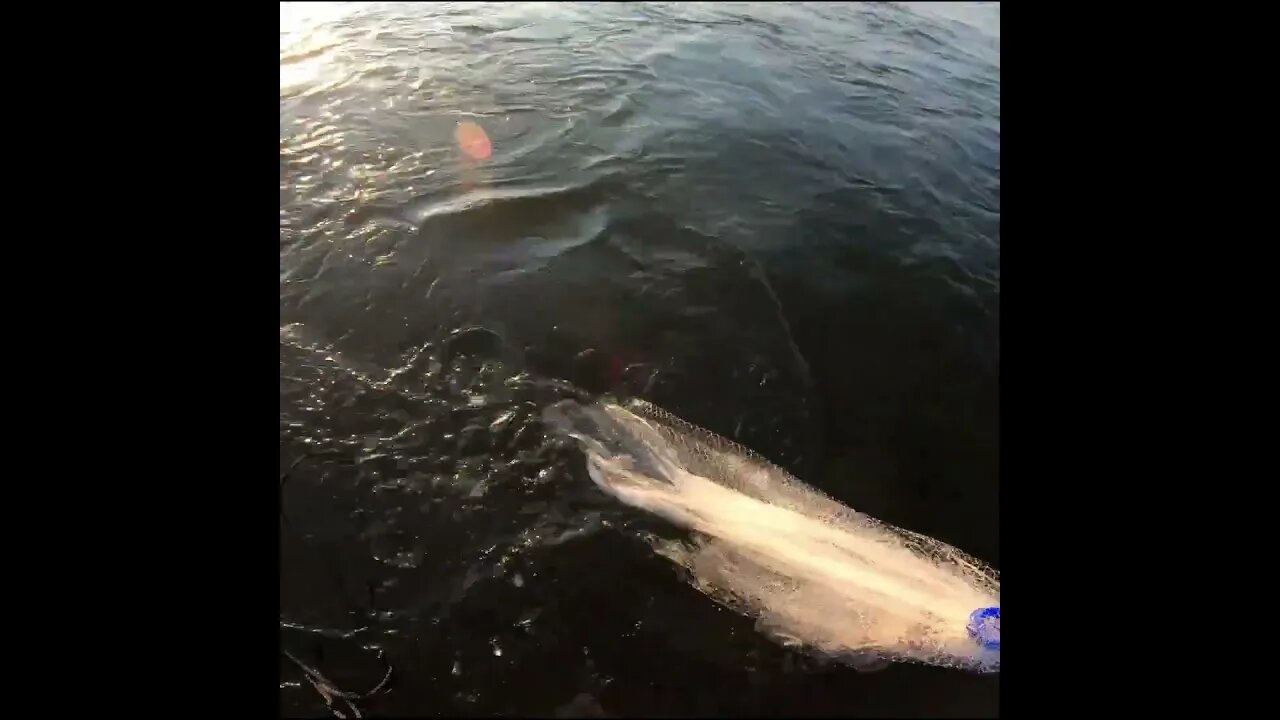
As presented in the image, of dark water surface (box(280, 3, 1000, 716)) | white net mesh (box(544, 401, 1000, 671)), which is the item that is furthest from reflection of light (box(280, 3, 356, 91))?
white net mesh (box(544, 401, 1000, 671))

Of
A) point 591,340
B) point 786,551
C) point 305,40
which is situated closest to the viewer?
point 786,551

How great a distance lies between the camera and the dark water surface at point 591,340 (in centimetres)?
376

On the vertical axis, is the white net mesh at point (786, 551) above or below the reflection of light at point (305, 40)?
below

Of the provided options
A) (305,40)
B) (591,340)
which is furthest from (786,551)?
(305,40)

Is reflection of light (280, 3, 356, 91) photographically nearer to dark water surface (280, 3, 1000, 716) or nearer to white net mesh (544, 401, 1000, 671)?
dark water surface (280, 3, 1000, 716)

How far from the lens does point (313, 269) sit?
19.6 ft

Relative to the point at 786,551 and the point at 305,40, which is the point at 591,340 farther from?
the point at 305,40

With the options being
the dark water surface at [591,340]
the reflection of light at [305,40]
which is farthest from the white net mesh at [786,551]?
the reflection of light at [305,40]

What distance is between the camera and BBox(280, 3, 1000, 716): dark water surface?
3.76 meters

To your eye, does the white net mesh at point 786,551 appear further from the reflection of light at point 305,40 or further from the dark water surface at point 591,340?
the reflection of light at point 305,40

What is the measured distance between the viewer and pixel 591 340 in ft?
18.2
